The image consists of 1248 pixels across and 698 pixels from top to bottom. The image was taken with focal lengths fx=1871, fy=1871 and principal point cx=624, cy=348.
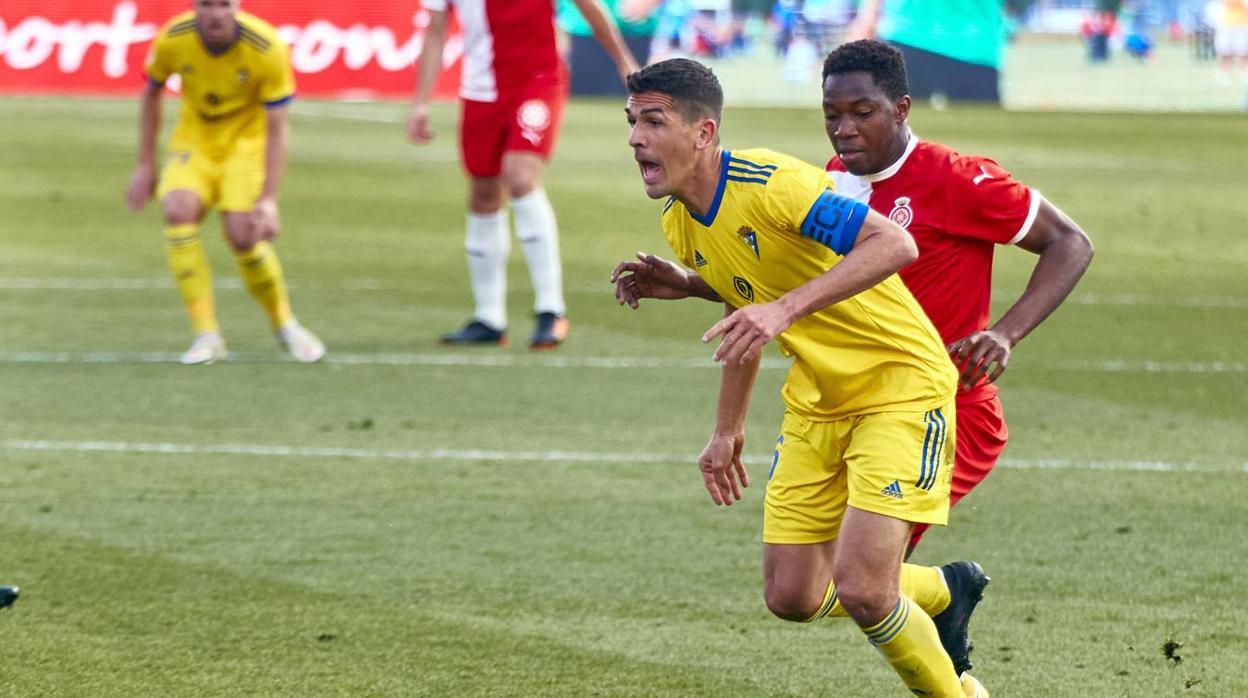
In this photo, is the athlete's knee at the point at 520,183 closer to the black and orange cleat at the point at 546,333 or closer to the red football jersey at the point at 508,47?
the red football jersey at the point at 508,47

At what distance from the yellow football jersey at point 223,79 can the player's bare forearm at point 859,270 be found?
20.0 feet

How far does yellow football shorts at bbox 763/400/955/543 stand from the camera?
14.7 feet

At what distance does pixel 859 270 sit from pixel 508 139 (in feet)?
21.2

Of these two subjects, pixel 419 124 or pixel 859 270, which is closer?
pixel 859 270

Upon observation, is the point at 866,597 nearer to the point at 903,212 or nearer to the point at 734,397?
the point at 734,397

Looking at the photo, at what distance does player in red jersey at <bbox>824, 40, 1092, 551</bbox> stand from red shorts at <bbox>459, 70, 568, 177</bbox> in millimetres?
5364

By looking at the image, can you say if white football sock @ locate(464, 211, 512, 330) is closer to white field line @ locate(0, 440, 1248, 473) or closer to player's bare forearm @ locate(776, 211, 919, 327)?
white field line @ locate(0, 440, 1248, 473)

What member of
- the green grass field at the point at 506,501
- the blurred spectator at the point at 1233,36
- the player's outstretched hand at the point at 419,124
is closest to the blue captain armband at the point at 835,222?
the green grass field at the point at 506,501

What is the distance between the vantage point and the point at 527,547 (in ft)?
21.4

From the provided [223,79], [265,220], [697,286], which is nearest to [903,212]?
[697,286]

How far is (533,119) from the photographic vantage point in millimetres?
10305

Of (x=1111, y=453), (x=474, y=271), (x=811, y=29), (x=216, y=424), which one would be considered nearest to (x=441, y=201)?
(x=474, y=271)

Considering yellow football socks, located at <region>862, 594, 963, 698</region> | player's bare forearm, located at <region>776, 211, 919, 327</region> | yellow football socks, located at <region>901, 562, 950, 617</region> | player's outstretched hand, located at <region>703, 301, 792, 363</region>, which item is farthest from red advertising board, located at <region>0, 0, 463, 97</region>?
player's outstretched hand, located at <region>703, 301, 792, 363</region>

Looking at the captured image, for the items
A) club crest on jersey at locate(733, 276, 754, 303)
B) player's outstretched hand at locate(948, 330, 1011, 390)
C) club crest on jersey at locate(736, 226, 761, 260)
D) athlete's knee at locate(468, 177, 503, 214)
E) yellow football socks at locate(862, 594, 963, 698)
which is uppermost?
club crest on jersey at locate(736, 226, 761, 260)
